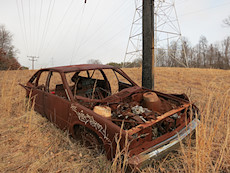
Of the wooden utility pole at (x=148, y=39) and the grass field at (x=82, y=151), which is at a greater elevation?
the wooden utility pole at (x=148, y=39)

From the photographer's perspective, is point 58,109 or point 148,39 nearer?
point 58,109

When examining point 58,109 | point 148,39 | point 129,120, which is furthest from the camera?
point 148,39

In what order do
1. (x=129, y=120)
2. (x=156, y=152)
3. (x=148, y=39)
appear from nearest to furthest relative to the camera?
(x=156, y=152), (x=129, y=120), (x=148, y=39)

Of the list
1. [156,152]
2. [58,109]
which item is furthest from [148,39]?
[156,152]

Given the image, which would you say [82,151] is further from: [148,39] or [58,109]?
[148,39]

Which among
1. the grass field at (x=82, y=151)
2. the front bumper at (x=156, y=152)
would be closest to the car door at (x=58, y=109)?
the grass field at (x=82, y=151)

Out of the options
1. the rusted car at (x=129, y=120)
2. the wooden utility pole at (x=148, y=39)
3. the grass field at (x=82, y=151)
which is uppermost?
the wooden utility pole at (x=148, y=39)

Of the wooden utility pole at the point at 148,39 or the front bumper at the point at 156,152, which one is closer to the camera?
the front bumper at the point at 156,152

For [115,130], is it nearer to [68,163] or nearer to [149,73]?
[68,163]

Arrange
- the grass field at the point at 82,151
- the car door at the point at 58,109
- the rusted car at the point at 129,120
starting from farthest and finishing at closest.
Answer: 1. the car door at the point at 58,109
2. the rusted car at the point at 129,120
3. the grass field at the point at 82,151

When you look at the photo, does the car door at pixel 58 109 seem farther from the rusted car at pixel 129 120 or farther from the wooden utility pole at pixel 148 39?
the wooden utility pole at pixel 148 39

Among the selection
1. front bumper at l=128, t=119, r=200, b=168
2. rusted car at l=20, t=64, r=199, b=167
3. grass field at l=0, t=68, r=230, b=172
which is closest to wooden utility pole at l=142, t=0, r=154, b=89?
rusted car at l=20, t=64, r=199, b=167

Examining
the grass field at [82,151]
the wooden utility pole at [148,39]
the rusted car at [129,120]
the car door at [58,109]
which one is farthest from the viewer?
the wooden utility pole at [148,39]

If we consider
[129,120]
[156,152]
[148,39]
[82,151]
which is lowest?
[82,151]
